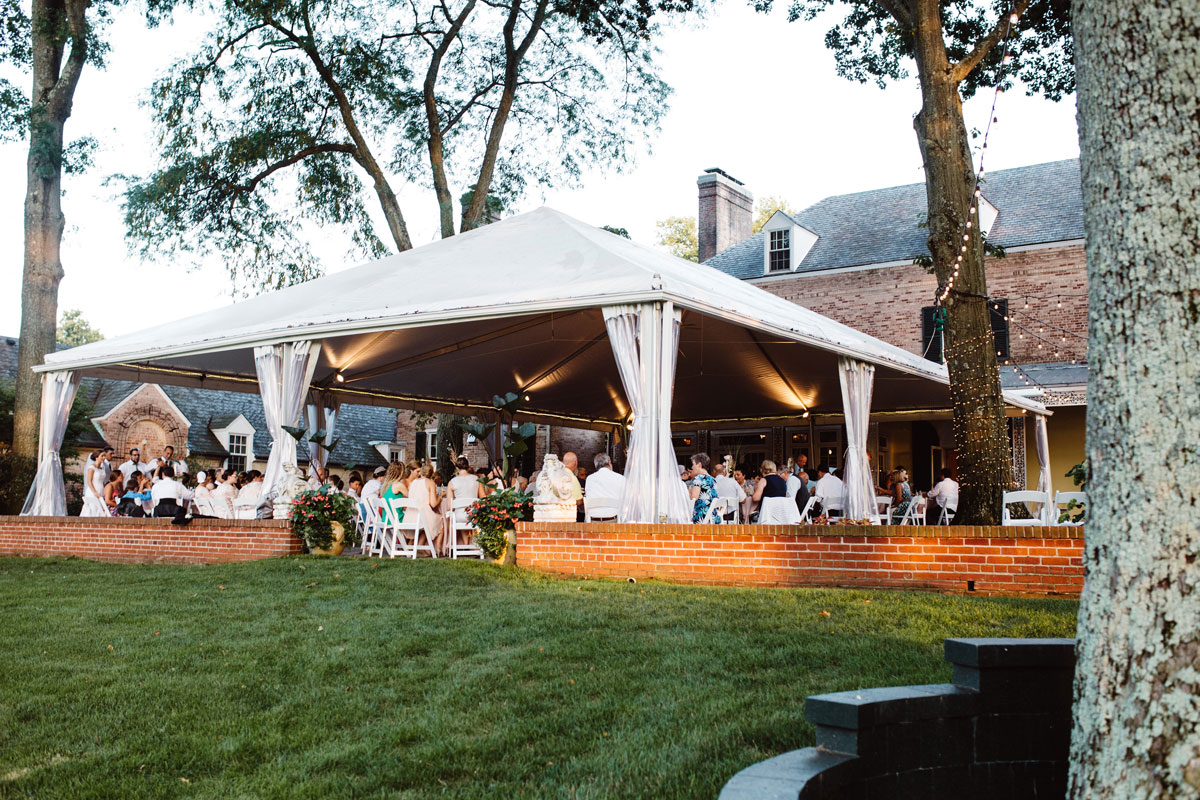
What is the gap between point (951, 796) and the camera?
3334mm

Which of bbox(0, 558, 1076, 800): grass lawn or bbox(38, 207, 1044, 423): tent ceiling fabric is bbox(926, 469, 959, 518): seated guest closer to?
bbox(38, 207, 1044, 423): tent ceiling fabric

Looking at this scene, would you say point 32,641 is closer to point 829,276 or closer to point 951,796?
point 951,796

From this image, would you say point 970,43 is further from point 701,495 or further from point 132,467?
point 132,467

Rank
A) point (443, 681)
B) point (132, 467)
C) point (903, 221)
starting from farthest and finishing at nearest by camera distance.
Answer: point (903, 221) < point (132, 467) < point (443, 681)

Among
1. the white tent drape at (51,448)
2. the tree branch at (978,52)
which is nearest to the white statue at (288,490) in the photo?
the white tent drape at (51,448)

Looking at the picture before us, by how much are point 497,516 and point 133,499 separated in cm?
707

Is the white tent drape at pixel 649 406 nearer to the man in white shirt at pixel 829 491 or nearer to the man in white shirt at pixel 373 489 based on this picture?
the man in white shirt at pixel 373 489

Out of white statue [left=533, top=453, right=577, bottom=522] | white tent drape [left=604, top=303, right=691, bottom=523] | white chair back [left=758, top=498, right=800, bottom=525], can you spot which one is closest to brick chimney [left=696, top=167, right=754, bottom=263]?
white chair back [left=758, top=498, right=800, bottom=525]

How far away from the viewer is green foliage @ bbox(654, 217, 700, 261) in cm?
4506

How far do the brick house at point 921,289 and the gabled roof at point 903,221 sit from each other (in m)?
0.04

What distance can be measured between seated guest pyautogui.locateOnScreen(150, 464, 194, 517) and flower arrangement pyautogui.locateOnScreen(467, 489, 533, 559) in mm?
4780

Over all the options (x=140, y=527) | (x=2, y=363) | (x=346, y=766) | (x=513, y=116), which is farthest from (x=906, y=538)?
(x=2, y=363)

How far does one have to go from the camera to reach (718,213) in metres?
28.1

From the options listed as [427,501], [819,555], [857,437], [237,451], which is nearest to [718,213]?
[237,451]
